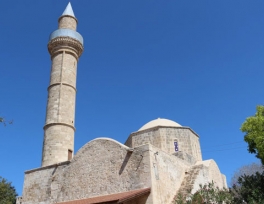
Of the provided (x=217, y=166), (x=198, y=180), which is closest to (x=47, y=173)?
(x=198, y=180)

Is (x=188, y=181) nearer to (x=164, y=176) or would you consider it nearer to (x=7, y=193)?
(x=164, y=176)

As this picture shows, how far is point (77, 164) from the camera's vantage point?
1189 cm

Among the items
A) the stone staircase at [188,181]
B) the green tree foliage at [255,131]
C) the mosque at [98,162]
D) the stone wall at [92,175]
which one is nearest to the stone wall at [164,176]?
the mosque at [98,162]

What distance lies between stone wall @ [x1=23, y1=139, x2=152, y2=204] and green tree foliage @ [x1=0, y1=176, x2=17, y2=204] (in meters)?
7.03

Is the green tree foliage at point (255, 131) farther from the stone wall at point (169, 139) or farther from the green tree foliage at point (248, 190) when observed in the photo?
the stone wall at point (169, 139)

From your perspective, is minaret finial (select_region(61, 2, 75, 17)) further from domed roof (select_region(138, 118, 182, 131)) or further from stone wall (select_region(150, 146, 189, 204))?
stone wall (select_region(150, 146, 189, 204))

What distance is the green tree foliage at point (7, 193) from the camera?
18.8 metres

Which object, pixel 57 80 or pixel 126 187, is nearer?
pixel 126 187

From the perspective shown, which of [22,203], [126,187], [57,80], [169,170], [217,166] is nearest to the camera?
[126,187]

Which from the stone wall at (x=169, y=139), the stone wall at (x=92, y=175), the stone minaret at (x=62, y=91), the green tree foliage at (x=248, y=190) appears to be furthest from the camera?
the stone wall at (x=169, y=139)

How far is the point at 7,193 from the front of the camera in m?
19.5

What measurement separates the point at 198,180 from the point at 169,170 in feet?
4.54

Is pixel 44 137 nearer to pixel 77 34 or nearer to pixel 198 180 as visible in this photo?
pixel 77 34

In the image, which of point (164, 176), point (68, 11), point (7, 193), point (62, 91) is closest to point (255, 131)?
point (164, 176)
